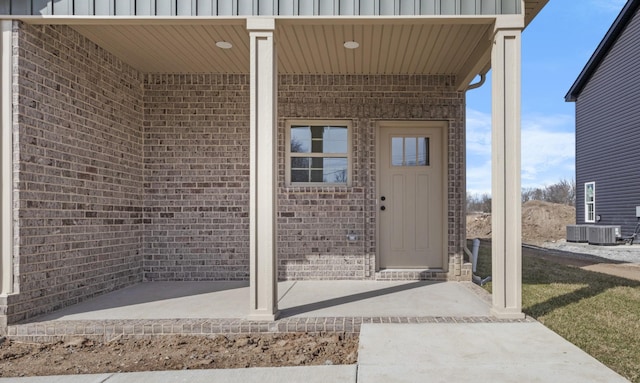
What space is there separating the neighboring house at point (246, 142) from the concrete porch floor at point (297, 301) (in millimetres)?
270

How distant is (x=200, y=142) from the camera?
5996mm

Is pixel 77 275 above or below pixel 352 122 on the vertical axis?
below

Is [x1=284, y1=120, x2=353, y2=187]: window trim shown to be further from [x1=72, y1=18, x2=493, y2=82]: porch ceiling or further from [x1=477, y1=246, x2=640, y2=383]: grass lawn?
[x1=477, y1=246, x2=640, y2=383]: grass lawn

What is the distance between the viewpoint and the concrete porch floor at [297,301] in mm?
4090

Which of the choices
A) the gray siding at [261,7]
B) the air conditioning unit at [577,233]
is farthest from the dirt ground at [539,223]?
the gray siding at [261,7]

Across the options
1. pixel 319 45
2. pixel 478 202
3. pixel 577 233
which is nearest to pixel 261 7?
pixel 319 45

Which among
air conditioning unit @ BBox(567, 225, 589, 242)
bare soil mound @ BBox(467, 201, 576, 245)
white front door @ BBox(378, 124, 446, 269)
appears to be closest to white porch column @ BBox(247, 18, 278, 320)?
white front door @ BBox(378, 124, 446, 269)

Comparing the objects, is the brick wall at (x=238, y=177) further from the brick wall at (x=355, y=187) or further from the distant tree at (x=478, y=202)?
the distant tree at (x=478, y=202)

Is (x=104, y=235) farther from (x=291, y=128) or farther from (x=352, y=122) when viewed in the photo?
(x=352, y=122)

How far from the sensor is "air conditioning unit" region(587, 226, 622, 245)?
44.8ft

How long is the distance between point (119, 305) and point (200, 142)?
2466mm

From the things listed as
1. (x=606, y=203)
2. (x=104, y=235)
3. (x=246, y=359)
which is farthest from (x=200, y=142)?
(x=606, y=203)

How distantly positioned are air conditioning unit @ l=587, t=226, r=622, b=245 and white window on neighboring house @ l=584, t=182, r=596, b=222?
1.79 metres

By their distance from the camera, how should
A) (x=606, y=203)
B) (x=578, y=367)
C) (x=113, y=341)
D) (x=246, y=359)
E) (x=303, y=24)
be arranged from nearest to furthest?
(x=578, y=367) < (x=246, y=359) < (x=113, y=341) < (x=303, y=24) < (x=606, y=203)
